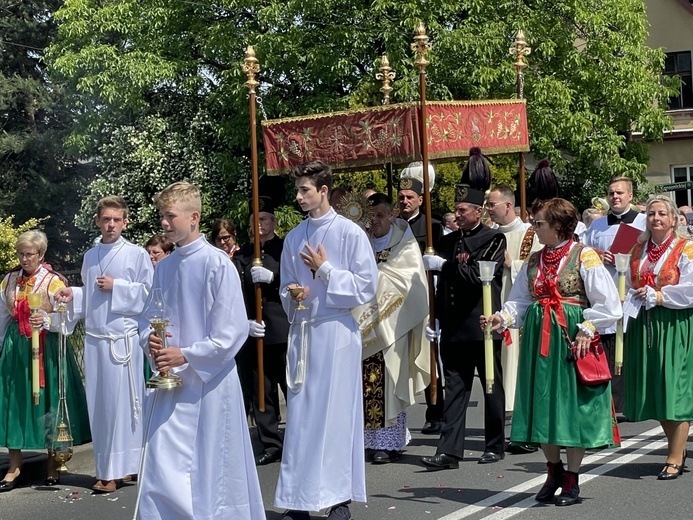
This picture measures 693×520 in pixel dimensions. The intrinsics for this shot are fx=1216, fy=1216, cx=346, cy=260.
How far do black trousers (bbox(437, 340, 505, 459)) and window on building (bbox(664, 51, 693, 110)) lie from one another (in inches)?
1203

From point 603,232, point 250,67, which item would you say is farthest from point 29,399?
point 603,232

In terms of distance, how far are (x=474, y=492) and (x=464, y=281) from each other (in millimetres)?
1739

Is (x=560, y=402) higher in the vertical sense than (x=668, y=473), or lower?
higher

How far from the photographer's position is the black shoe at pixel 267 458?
9.51 meters

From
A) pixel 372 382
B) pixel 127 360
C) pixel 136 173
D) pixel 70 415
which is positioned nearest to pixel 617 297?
pixel 372 382

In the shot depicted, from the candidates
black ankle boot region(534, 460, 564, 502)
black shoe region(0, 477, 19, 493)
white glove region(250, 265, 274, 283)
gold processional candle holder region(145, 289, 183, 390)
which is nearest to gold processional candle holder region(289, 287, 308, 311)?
gold processional candle holder region(145, 289, 183, 390)

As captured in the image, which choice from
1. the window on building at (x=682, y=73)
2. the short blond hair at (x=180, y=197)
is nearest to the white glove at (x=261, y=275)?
the short blond hair at (x=180, y=197)

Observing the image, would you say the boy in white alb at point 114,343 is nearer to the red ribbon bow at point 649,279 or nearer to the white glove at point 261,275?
the white glove at point 261,275

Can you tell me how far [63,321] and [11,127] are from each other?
3125cm

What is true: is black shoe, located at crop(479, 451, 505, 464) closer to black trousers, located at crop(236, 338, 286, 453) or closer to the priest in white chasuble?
the priest in white chasuble

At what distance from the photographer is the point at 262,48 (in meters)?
24.4

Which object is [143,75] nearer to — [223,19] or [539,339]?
[223,19]

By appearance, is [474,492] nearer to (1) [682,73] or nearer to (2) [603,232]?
(2) [603,232]

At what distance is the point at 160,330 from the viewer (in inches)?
229
